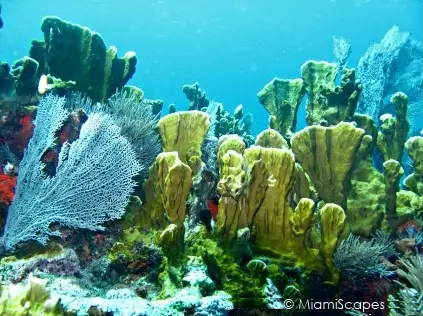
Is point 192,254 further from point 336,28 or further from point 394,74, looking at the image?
A: point 336,28

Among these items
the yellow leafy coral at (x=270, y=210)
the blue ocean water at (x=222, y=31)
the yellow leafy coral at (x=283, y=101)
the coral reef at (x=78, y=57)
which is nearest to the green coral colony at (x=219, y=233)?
the yellow leafy coral at (x=270, y=210)

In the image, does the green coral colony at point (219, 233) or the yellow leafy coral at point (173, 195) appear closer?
the green coral colony at point (219, 233)

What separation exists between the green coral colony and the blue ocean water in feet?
73.2

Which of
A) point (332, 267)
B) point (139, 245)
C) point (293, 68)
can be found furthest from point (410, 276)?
→ point (293, 68)

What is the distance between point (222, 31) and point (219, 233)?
8371 cm

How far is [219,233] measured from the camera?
11.2ft

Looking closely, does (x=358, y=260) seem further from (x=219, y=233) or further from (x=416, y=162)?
(x=416, y=162)

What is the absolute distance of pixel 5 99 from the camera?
5090 millimetres

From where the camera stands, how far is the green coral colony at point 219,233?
2.93 m

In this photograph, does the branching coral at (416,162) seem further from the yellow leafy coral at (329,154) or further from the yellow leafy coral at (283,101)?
the yellow leafy coral at (283,101)

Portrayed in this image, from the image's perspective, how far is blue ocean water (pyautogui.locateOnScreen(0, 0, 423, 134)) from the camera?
179 ft

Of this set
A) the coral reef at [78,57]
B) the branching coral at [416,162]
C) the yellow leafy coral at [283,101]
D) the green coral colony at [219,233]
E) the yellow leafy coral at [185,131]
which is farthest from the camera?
the yellow leafy coral at [283,101]

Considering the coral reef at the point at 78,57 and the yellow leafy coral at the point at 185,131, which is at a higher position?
the coral reef at the point at 78,57

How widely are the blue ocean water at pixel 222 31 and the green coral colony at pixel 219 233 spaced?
878 inches
